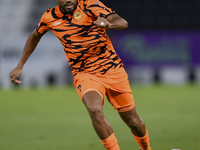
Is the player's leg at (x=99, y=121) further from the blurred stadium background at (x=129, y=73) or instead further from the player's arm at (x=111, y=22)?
the blurred stadium background at (x=129, y=73)

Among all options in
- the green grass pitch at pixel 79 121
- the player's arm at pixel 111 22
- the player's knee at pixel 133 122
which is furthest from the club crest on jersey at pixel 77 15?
the green grass pitch at pixel 79 121

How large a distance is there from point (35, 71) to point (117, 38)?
364 cm

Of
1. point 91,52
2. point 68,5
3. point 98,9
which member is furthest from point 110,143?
point 68,5

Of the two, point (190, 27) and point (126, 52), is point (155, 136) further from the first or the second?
point (190, 27)

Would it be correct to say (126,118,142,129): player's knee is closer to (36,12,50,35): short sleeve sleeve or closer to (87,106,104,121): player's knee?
(87,106,104,121): player's knee

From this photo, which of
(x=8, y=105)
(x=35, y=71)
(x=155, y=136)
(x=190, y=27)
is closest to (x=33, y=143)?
(x=155, y=136)

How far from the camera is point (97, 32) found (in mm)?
4961

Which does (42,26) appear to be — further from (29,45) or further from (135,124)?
(135,124)

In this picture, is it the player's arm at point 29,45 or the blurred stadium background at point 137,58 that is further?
the blurred stadium background at point 137,58

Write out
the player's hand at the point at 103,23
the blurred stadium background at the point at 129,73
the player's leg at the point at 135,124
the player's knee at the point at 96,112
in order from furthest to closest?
1. the blurred stadium background at the point at 129,73
2. the player's leg at the point at 135,124
3. the player's knee at the point at 96,112
4. the player's hand at the point at 103,23

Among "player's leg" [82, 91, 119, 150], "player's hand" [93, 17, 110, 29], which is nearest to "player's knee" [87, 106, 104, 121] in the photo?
"player's leg" [82, 91, 119, 150]

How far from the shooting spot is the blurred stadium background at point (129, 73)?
27.2 feet

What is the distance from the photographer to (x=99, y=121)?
4.48 m

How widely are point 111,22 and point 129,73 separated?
40.6 feet
